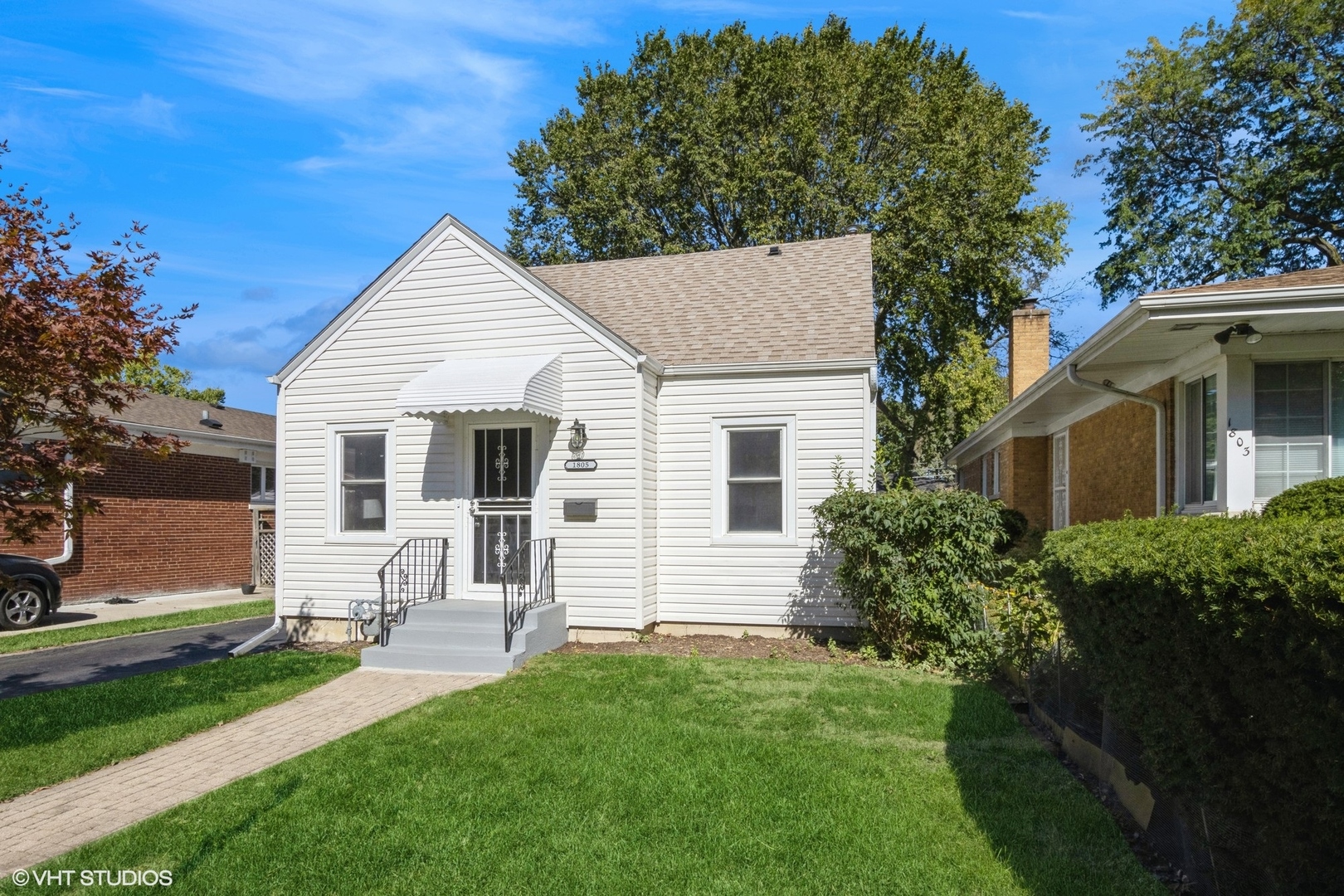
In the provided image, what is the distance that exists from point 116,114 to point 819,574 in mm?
11135

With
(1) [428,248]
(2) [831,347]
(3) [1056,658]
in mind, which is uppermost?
(1) [428,248]

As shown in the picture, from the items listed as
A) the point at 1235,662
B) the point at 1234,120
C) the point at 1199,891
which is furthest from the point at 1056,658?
the point at 1234,120

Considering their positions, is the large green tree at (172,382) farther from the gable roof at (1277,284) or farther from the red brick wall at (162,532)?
the gable roof at (1277,284)

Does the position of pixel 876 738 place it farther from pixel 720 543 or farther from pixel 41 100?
pixel 41 100

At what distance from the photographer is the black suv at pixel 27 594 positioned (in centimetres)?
1358

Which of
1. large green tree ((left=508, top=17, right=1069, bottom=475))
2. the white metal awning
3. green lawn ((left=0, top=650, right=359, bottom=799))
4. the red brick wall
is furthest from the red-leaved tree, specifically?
large green tree ((left=508, top=17, right=1069, bottom=475))

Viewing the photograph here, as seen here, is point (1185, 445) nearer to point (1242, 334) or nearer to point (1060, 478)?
point (1242, 334)

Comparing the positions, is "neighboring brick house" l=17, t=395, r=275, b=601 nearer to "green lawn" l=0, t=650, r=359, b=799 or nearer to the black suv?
the black suv

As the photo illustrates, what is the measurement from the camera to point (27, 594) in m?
13.9

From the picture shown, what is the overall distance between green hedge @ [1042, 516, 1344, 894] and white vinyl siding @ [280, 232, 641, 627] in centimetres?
698

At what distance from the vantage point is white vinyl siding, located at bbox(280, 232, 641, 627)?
10664mm

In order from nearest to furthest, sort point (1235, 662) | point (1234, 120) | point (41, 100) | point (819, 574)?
point (1235, 662)
point (41, 100)
point (819, 574)
point (1234, 120)

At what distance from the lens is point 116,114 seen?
11.3 metres

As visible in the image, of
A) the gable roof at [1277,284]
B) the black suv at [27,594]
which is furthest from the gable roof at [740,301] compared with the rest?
the black suv at [27,594]
